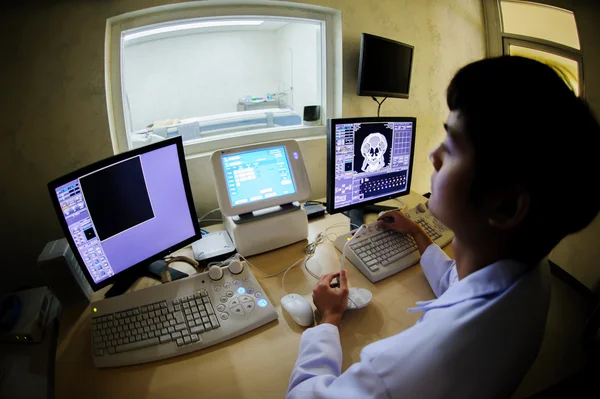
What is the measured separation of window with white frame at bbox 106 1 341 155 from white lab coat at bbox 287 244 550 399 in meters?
1.19

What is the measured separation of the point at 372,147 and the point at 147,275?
103cm

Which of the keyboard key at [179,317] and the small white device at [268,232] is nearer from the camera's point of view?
the keyboard key at [179,317]

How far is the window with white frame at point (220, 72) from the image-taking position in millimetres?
1358

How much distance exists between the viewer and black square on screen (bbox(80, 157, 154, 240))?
844mm

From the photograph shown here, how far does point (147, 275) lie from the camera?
110 cm

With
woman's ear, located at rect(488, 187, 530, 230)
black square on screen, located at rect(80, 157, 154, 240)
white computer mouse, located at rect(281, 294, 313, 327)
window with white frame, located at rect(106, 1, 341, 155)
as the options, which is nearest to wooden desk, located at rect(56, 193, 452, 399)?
white computer mouse, located at rect(281, 294, 313, 327)

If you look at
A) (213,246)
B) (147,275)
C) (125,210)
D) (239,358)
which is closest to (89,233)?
(125,210)

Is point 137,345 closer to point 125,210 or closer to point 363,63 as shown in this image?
point 125,210

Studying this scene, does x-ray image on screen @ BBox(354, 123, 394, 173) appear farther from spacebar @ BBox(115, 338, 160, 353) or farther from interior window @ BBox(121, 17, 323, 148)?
spacebar @ BBox(115, 338, 160, 353)

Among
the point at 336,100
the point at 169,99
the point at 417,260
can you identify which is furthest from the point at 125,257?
the point at 169,99

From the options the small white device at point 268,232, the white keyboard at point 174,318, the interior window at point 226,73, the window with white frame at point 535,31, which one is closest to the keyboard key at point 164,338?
the white keyboard at point 174,318

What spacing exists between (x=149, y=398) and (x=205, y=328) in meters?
0.20

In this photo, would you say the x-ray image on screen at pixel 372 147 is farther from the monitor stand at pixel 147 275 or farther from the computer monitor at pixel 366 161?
the monitor stand at pixel 147 275

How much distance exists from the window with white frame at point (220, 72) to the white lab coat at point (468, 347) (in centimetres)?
119
